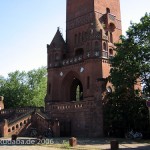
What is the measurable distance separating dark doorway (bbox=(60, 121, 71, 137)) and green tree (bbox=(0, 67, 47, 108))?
26.3 meters

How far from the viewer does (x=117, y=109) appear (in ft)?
112

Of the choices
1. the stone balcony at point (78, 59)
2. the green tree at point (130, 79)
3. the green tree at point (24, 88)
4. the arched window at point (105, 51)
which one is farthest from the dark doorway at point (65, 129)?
the green tree at point (24, 88)

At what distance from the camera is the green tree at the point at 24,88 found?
2488 inches

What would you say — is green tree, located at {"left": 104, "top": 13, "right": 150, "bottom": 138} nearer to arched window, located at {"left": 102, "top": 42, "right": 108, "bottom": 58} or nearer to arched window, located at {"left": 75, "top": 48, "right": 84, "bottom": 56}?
arched window, located at {"left": 102, "top": 42, "right": 108, "bottom": 58}

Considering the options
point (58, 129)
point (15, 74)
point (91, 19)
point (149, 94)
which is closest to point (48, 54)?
point (91, 19)

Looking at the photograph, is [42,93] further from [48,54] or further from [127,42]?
[127,42]

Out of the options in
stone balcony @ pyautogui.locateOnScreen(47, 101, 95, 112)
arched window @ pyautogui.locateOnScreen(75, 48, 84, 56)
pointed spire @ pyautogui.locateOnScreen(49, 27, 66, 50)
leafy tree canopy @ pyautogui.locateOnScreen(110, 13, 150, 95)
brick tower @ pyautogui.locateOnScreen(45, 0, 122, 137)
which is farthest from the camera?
pointed spire @ pyautogui.locateOnScreen(49, 27, 66, 50)

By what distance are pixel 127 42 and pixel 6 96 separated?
36.8 meters

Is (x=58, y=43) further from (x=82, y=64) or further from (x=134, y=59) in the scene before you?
(x=134, y=59)

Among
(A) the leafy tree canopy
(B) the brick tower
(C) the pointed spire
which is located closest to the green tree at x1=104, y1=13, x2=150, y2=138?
(A) the leafy tree canopy

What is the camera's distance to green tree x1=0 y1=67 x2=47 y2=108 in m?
63.2

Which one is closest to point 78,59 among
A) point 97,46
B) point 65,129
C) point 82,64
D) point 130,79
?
point 82,64

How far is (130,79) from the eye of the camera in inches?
1249

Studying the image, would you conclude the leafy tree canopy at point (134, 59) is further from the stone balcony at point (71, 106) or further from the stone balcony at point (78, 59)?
the stone balcony at point (78, 59)
